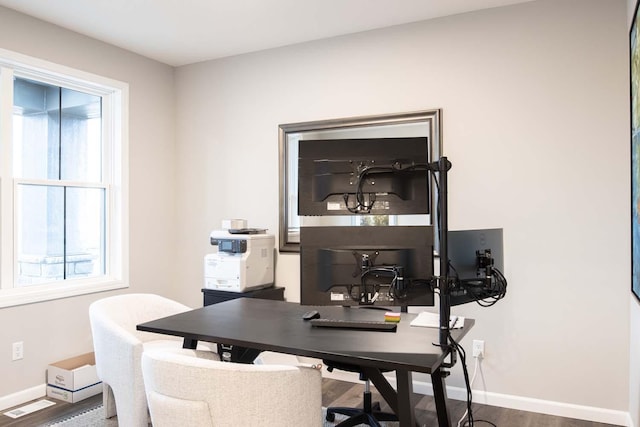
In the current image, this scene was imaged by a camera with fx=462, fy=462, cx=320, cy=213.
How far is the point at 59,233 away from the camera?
3572mm

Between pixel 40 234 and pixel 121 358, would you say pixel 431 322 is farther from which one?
pixel 40 234

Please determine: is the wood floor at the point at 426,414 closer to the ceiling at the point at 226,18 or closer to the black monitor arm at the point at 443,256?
the black monitor arm at the point at 443,256

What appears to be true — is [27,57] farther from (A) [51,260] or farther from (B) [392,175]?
(B) [392,175]

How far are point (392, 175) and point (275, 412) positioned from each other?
41.1 inches

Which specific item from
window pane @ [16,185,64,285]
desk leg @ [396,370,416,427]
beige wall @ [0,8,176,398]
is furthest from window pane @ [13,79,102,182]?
desk leg @ [396,370,416,427]

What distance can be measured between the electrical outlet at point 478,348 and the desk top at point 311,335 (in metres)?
1.09

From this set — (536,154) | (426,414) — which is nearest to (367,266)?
(426,414)

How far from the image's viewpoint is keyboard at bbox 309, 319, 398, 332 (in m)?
2.02

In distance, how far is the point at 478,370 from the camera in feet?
10.4

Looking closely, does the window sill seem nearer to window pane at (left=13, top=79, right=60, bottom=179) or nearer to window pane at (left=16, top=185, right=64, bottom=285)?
window pane at (left=16, top=185, right=64, bottom=285)

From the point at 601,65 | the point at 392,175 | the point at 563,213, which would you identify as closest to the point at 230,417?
the point at 392,175

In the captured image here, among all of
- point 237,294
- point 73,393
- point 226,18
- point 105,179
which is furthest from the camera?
point 105,179

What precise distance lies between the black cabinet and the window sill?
2.70 ft

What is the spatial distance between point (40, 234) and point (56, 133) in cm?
79
